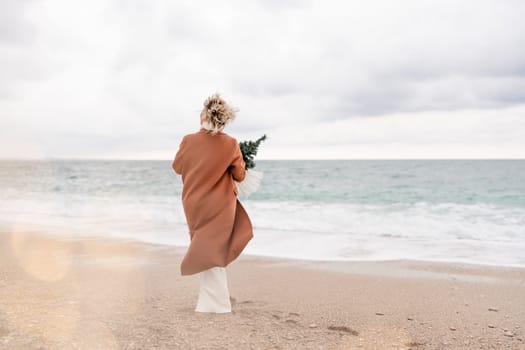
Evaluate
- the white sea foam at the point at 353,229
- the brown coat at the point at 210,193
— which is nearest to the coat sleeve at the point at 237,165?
the brown coat at the point at 210,193

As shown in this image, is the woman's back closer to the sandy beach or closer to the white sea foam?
the sandy beach

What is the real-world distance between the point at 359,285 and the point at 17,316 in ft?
11.9

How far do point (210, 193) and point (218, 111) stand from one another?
71 centimetres

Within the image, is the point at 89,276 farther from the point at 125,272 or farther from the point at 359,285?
the point at 359,285

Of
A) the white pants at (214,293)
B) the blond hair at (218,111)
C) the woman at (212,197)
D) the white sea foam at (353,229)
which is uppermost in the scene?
the blond hair at (218,111)

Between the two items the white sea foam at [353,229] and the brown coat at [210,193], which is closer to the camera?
the brown coat at [210,193]

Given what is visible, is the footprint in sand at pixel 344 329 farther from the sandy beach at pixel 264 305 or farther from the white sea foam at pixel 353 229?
the white sea foam at pixel 353 229

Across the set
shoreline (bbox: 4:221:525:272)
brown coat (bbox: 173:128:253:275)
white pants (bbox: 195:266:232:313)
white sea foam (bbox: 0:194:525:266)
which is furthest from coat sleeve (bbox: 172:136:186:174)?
white sea foam (bbox: 0:194:525:266)

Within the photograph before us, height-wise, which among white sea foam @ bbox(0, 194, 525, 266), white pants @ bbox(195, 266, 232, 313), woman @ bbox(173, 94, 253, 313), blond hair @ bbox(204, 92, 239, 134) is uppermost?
blond hair @ bbox(204, 92, 239, 134)

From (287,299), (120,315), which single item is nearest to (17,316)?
(120,315)

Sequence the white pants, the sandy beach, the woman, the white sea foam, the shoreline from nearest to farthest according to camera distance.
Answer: the sandy beach, the woman, the white pants, the shoreline, the white sea foam

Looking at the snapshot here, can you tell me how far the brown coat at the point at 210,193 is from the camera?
413 cm

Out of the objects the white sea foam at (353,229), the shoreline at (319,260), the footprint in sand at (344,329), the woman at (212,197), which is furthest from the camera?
the white sea foam at (353,229)

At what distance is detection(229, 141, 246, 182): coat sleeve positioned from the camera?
13.7 ft
